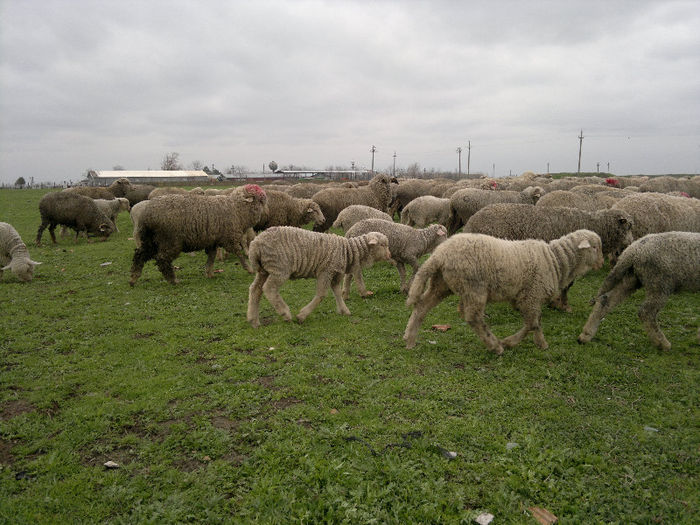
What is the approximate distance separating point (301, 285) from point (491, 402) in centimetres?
646

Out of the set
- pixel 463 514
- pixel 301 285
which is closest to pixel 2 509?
pixel 463 514

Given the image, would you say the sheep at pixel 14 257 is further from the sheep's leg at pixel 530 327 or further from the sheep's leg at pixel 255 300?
the sheep's leg at pixel 530 327

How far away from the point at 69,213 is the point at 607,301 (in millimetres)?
19105

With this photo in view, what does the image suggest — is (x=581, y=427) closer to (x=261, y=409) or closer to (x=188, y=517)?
(x=261, y=409)

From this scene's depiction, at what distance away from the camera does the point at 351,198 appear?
1645 centimetres

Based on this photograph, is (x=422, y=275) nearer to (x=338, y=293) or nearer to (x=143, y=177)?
(x=338, y=293)

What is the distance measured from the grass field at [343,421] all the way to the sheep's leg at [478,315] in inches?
9.3

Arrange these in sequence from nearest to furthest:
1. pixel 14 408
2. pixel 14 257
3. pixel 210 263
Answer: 1. pixel 14 408
2. pixel 14 257
3. pixel 210 263

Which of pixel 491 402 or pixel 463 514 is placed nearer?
pixel 463 514

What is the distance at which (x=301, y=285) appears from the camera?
35.4ft

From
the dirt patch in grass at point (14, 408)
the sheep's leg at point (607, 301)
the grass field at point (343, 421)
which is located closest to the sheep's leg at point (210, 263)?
the grass field at point (343, 421)

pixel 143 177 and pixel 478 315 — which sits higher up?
pixel 143 177

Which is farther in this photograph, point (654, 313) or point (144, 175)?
point (144, 175)

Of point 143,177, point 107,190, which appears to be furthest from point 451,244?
point 143,177
